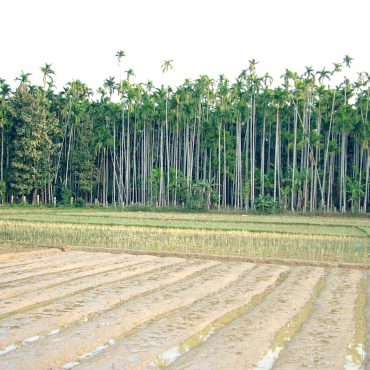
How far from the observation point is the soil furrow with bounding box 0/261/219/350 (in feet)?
18.4

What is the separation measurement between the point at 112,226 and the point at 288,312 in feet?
51.7

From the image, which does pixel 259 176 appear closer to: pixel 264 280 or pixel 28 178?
pixel 28 178

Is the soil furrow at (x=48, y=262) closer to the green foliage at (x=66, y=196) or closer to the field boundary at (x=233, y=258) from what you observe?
the field boundary at (x=233, y=258)

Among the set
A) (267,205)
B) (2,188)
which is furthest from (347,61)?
(2,188)

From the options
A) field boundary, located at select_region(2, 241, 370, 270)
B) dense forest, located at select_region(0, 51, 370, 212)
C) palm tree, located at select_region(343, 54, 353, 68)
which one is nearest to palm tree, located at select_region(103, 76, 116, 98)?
dense forest, located at select_region(0, 51, 370, 212)

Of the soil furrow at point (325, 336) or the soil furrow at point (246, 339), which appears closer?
the soil furrow at point (246, 339)

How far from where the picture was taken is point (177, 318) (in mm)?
6414

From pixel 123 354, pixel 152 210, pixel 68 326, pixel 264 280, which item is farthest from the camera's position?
pixel 152 210

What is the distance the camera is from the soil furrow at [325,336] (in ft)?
16.3

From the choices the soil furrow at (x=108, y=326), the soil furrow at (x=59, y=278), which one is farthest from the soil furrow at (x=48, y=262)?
the soil furrow at (x=108, y=326)

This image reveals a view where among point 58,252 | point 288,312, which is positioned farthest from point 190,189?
point 288,312

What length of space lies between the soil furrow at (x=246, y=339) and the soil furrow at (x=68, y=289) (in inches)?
87.3

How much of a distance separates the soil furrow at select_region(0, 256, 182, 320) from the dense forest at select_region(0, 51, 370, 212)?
29717 millimetres

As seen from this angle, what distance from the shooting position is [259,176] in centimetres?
4431
